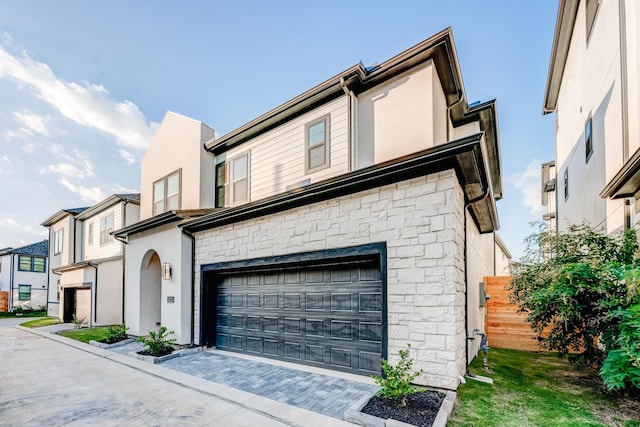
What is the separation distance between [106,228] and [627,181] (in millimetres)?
20136

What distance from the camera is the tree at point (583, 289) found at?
415 cm

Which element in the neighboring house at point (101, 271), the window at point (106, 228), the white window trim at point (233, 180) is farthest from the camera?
the window at point (106, 228)

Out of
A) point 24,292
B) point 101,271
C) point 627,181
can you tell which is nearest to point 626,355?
point 627,181

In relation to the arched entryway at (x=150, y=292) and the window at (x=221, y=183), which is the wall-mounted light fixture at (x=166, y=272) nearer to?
the arched entryway at (x=150, y=292)

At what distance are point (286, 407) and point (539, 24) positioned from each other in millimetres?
12711

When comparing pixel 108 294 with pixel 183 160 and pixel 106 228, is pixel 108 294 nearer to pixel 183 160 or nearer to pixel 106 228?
pixel 106 228

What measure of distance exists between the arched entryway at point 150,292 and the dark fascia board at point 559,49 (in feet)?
48.9

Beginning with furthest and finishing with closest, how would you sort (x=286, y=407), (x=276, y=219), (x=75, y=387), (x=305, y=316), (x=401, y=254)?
(x=276, y=219) < (x=305, y=316) < (x=75, y=387) < (x=401, y=254) < (x=286, y=407)

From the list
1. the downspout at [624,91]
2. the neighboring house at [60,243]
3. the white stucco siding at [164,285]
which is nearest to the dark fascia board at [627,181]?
the downspout at [624,91]

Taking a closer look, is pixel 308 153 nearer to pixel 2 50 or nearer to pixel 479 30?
pixel 479 30

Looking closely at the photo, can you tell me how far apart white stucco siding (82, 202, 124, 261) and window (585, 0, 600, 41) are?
18908 millimetres

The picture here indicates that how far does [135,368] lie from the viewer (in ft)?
23.2

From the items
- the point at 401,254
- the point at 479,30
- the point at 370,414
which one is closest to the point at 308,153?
the point at 401,254

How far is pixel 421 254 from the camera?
519cm
